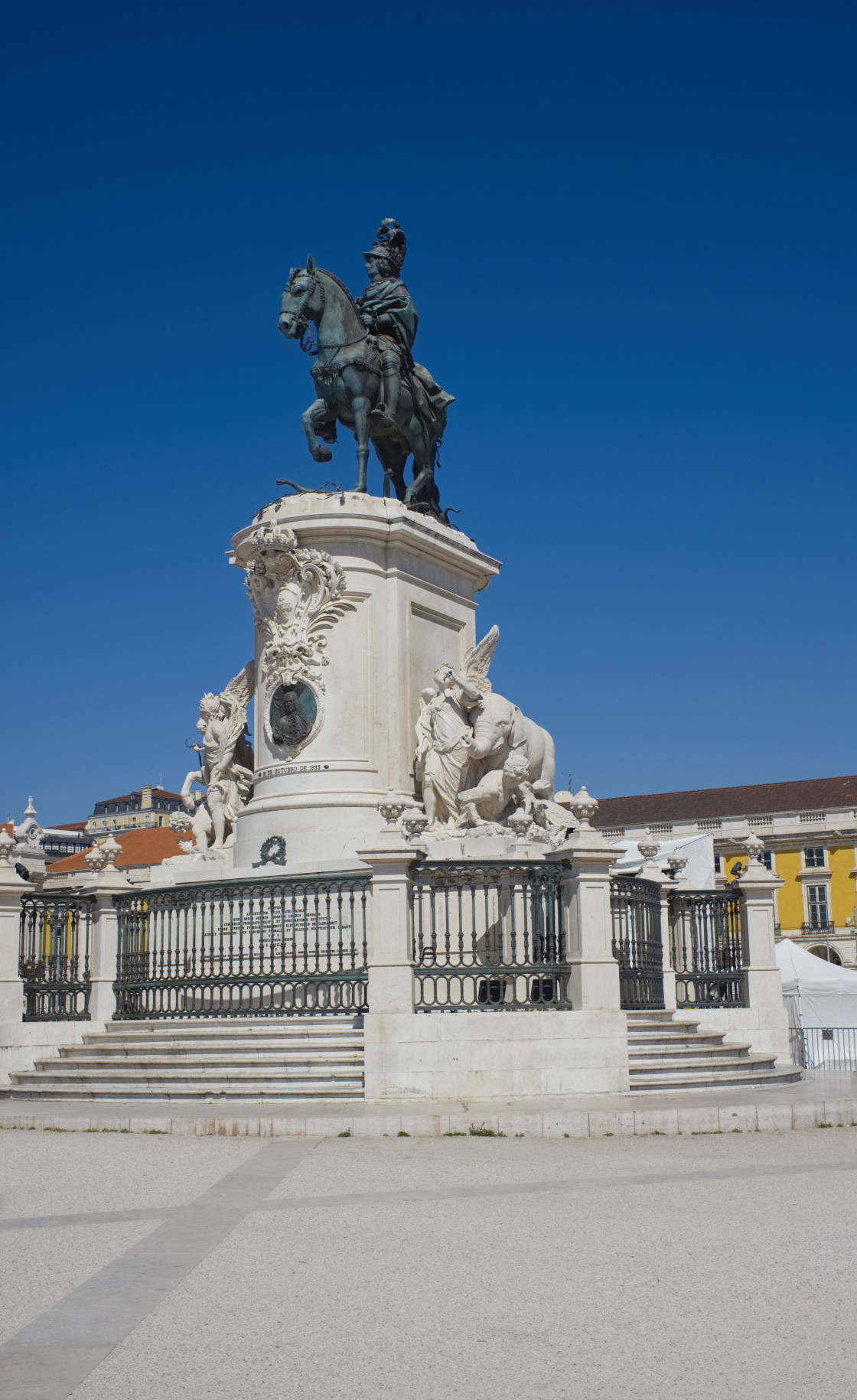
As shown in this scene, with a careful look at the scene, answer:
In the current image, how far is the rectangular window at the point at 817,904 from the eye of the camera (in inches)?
2832

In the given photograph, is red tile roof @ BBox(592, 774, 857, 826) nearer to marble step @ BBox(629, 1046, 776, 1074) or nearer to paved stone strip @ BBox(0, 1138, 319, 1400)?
marble step @ BBox(629, 1046, 776, 1074)

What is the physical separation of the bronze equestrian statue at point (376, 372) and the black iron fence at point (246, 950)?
6.18 m

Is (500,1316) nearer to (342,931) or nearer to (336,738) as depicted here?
(342,931)

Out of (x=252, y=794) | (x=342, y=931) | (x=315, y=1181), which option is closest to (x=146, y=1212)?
(x=315, y=1181)

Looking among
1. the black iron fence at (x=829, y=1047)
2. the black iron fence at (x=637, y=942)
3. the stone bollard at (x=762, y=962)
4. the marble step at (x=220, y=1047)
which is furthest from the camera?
the black iron fence at (x=829, y=1047)

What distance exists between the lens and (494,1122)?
1172cm

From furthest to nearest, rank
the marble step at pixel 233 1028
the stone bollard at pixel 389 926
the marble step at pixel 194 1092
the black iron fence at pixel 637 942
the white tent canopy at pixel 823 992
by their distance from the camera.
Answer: the white tent canopy at pixel 823 992
the black iron fence at pixel 637 942
the marble step at pixel 233 1028
the stone bollard at pixel 389 926
the marble step at pixel 194 1092

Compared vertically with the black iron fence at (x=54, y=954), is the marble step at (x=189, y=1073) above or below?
below

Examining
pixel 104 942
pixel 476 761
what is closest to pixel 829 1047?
pixel 476 761

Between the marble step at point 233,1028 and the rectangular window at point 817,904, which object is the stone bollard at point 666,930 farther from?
the rectangular window at point 817,904

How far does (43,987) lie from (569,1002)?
6465 mm

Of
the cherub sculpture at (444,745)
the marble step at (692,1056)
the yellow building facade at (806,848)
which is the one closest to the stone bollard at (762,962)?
the marble step at (692,1056)

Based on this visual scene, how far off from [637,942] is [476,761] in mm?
3345

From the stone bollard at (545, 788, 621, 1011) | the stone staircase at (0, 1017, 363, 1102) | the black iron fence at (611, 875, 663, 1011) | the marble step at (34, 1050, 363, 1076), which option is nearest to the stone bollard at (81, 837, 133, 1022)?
the stone staircase at (0, 1017, 363, 1102)
